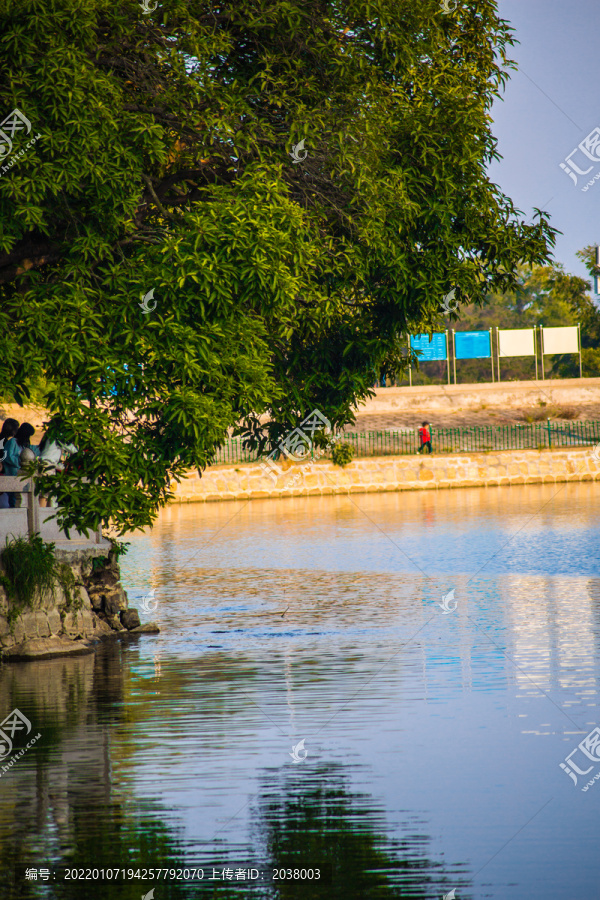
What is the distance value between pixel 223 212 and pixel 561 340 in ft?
146

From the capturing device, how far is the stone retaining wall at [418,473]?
4112cm

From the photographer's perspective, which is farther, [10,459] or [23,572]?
[10,459]

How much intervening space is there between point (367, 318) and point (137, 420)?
132 inches

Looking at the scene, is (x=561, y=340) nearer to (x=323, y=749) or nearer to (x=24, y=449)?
(x=24, y=449)

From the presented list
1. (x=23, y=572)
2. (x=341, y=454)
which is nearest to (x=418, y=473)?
(x=341, y=454)

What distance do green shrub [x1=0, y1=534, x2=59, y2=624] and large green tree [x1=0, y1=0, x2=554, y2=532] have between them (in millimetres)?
1511

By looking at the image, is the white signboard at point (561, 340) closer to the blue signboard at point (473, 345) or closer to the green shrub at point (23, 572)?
the blue signboard at point (473, 345)

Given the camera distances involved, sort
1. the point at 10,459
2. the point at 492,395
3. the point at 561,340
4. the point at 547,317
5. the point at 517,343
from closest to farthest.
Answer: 1. the point at 10,459
2. the point at 517,343
3. the point at 561,340
4. the point at 492,395
5. the point at 547,317

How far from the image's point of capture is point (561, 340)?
52.0 metres

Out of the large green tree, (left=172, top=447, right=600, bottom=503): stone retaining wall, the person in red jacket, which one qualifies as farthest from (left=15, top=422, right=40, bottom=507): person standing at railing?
the person in red jacket

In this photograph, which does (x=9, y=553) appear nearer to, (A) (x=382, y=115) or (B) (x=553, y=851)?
(A) (x=382, y=115)

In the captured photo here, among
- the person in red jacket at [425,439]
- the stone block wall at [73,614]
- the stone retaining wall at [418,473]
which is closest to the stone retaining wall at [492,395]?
the person in red jacket at [425,439]

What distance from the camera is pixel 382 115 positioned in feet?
37.9

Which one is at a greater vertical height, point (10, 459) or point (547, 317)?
point (547, 317)
